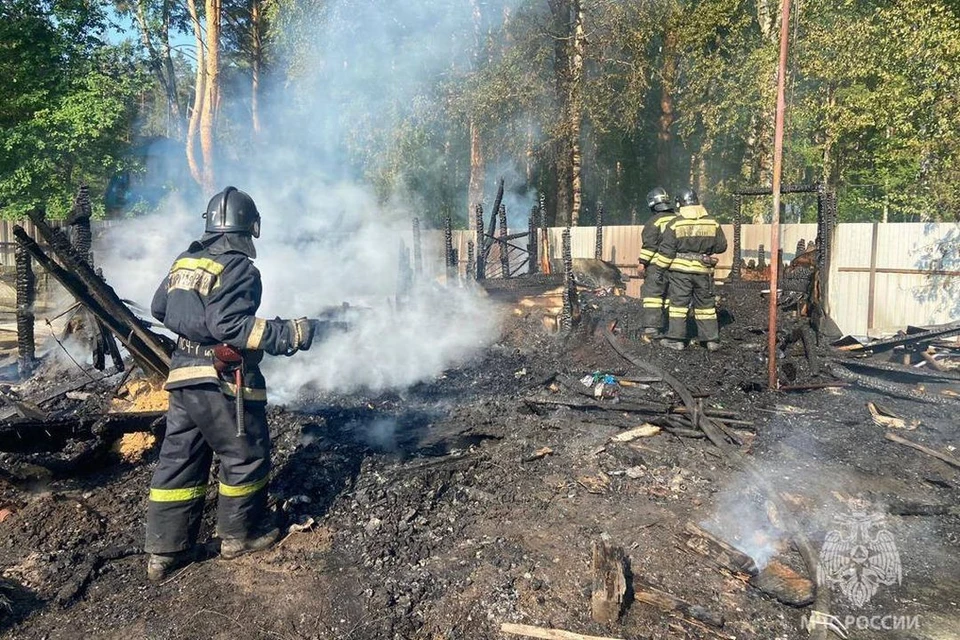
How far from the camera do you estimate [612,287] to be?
38.2 feet

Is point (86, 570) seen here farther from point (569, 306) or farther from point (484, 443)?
point (569, 306)

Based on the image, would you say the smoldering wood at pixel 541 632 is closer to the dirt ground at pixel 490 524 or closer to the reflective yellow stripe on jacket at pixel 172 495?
the dirt ground at pixel 490 524

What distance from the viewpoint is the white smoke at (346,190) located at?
987 cm

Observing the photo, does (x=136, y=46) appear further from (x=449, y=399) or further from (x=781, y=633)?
(x=781, y=633)

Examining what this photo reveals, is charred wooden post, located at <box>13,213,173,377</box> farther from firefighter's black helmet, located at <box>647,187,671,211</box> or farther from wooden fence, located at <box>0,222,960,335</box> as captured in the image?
wooden fence, located at <box>0,222,960,335</box>

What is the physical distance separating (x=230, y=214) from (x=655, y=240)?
580cm

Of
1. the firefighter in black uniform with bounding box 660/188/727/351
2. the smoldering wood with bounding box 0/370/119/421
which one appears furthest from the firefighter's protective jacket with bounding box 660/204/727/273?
the smoldering wood with bounding box 0/370/119/421

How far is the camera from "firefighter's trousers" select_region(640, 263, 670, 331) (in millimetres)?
8281

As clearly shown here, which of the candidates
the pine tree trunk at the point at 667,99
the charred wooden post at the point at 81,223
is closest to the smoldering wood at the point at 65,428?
the charred wooden post at the point at 81,223

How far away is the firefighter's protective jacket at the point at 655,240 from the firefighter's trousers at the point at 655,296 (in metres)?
0.08

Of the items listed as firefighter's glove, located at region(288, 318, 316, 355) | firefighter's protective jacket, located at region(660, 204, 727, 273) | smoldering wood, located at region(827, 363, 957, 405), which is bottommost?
smoldering wood, located at region(827, 363, 957, 405)

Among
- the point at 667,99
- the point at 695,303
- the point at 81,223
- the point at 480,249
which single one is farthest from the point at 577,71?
the point at 81,223

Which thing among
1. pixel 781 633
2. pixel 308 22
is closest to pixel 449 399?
pixel 781 633

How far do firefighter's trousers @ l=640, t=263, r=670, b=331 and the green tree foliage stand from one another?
17.2m
